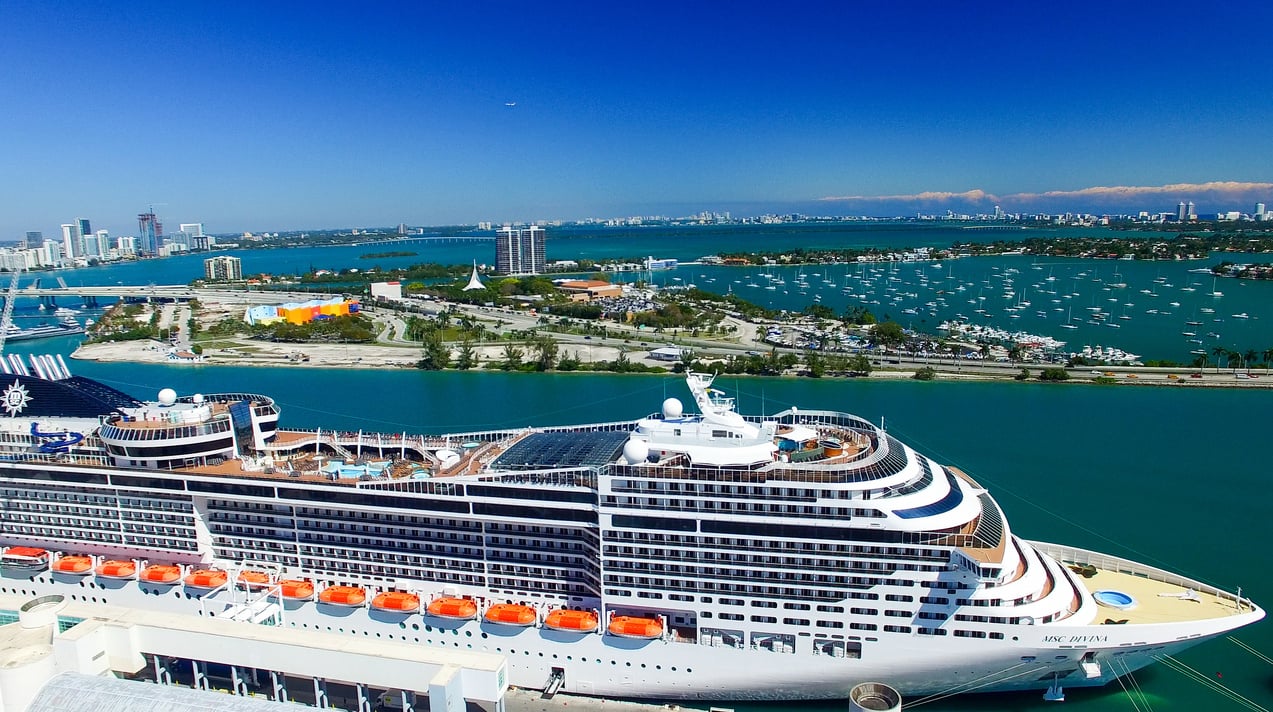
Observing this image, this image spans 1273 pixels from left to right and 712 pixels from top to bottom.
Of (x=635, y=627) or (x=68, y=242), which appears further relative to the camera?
(x=68, y=242)

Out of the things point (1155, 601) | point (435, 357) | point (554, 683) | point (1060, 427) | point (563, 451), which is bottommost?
point (1060, 427)

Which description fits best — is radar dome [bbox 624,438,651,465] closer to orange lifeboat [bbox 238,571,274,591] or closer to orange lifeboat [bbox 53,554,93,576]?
orange lifeboat [bbox 238,571,274,591]

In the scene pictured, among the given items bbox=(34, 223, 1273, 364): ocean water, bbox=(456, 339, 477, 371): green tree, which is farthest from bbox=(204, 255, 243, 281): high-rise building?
bbox=(456, 339, 477, 371): green tree

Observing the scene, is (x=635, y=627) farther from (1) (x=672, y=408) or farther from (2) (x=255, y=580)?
(2) (x=255, y=580)

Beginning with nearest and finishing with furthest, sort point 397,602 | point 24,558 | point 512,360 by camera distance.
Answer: point 397,602, point 24,558, point 512,360

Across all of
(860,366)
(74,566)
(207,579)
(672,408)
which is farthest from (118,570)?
(860,366)

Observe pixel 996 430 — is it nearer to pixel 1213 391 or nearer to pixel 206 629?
pixel 1213 391
